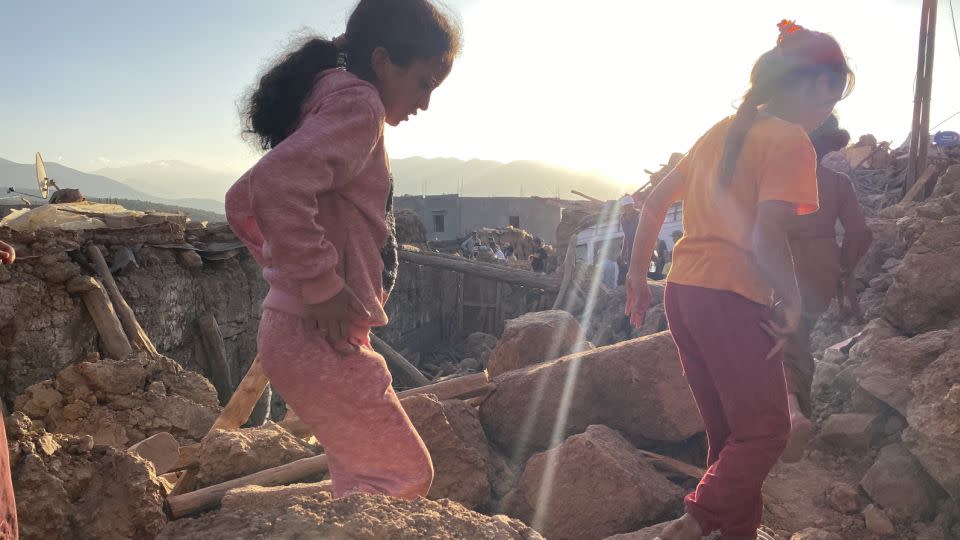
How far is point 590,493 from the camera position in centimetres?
302

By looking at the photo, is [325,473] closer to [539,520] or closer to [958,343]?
[539,520]

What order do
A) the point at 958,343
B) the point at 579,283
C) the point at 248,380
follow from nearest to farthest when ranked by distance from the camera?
the point at 958,343 → the point at 248,380 → the point at 579,283

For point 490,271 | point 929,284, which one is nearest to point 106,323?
point 929,284

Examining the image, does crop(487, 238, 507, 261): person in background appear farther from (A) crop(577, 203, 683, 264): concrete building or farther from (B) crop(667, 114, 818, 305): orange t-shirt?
(B) crop(667, 114, 818, 305): orange t-shirt

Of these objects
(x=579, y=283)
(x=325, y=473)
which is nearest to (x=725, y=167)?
(x=325, y=473)

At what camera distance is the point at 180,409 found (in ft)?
14.8

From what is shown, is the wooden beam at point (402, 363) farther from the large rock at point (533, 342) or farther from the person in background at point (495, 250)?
the person in background at point (495, 250)

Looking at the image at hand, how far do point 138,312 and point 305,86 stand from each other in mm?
5137

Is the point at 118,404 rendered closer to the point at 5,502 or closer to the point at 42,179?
the point at 5,502

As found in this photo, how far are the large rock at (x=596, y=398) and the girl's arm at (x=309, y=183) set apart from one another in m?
2.54

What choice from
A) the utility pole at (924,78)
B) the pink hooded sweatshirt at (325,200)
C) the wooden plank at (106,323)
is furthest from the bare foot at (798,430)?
the utility pole at (924,78)

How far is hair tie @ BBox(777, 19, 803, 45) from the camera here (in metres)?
2.13

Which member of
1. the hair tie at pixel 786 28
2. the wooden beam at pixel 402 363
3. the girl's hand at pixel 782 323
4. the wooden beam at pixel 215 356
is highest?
the hair tie at pixel 786 28

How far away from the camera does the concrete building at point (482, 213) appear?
36750 millimetres
